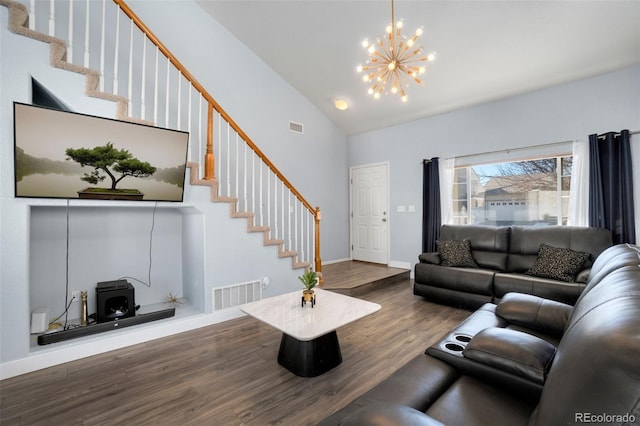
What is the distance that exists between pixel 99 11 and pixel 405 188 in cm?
526

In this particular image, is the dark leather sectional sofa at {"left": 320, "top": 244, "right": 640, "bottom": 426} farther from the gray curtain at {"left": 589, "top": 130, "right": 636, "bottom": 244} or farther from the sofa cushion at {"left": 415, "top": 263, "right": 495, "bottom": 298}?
the gray curtain at {"left": 589, "top": 130, "right": 636, "bottom": 244}

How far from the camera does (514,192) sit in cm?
454

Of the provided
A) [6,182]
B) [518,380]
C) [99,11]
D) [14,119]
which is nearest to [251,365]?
[518,380]

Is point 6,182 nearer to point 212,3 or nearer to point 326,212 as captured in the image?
point 212,3

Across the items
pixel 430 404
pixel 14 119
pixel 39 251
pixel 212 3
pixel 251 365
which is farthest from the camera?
pixel 212 3

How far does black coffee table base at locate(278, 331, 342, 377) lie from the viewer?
2.28m

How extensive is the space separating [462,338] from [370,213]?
449 cm

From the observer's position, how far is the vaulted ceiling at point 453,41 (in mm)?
3176

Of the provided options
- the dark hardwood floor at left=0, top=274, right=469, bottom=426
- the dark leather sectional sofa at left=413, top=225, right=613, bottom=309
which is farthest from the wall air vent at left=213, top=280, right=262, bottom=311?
the dark leather sectional sofa at left=413, top=225, right=613, bottom=309

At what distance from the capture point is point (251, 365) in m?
2.45

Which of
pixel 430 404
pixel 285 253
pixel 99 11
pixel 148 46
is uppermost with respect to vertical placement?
pixel 99 11

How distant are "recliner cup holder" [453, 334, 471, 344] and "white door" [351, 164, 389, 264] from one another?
13.3 ft

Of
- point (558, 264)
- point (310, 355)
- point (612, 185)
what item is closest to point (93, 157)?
point (310, 355)

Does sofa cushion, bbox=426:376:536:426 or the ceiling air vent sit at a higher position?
the ceiling air vent
